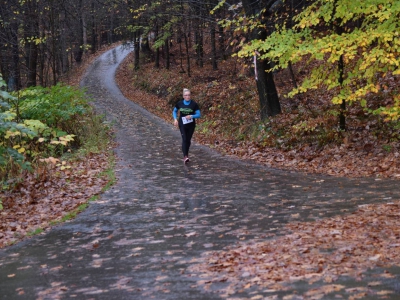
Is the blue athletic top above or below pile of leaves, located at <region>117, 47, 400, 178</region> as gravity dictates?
above

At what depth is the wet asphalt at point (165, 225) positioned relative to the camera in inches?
206

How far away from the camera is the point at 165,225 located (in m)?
7.70

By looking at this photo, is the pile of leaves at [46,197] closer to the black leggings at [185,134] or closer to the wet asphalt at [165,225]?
the wet asphalt at [165,225]

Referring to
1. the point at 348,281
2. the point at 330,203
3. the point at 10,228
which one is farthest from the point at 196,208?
the point at 348,281

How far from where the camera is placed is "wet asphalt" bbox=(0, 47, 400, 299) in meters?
5.23

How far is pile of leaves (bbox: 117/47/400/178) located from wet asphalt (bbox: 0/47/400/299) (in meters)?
1.14

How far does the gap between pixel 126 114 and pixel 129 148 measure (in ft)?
34.8

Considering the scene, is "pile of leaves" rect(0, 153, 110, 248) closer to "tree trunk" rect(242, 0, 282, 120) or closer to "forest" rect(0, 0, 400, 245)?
"forest" rect(0, 0, 400, 245)

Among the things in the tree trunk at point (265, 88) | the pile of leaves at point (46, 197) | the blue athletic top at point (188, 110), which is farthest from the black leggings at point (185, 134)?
the tree trunk at point (265, 88)

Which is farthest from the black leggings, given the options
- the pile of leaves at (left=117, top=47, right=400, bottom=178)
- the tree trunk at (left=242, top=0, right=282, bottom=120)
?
the tree trunk at (left=242, top=0, right=282, bottom=120)

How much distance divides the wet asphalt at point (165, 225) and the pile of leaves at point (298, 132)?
1.14 m

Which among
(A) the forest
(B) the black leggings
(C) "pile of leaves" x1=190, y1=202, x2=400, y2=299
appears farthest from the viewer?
(B) the black leggings

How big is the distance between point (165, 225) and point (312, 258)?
113 inches

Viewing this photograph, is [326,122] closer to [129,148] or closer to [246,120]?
[246,120]
